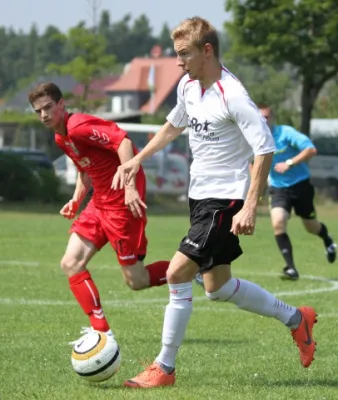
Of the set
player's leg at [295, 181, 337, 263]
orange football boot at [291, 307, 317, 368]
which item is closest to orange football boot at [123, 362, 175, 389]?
orange football boot at [291, 307, 317, 368]

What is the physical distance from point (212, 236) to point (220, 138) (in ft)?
1.99

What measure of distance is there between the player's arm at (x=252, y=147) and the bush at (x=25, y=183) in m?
27.3

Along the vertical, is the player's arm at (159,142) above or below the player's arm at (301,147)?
above

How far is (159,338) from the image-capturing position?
31.0 ft

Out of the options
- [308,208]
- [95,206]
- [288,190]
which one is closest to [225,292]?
[95,206]

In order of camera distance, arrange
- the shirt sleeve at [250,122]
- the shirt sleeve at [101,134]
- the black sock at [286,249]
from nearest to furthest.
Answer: the shirt sleeve at [250,122] < the shirt sleeve at [101,134] < the black sock at [286,249]

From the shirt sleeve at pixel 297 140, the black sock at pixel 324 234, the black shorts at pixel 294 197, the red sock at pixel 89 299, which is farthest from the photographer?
the black sock at pixel 324 234

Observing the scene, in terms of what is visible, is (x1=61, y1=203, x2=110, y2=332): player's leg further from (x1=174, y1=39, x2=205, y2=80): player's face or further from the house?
the house

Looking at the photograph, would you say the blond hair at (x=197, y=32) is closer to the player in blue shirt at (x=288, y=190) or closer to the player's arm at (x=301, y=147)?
the player's arm at (x=301, y=147)

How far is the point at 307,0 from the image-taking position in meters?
41.2

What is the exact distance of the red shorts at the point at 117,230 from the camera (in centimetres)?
891

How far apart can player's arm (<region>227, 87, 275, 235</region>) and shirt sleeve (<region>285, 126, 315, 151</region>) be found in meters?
6.52

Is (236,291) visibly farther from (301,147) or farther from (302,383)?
(301,147)

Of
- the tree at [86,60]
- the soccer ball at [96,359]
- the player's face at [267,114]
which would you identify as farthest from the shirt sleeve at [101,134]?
the tree at [86,60]
